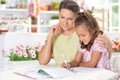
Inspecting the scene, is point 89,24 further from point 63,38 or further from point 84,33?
point 63,38

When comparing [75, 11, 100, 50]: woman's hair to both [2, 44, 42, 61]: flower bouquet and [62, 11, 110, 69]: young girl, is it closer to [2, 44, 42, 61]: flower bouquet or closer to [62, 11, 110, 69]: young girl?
[62, 11, 110, 69]: young girl

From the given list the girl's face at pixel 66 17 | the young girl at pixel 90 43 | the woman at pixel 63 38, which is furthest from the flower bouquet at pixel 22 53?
the young girl at pixel 90 43

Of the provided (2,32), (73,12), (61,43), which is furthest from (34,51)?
(73,12)

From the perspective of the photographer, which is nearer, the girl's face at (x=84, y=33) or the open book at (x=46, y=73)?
the open book at (x=46, y=73)

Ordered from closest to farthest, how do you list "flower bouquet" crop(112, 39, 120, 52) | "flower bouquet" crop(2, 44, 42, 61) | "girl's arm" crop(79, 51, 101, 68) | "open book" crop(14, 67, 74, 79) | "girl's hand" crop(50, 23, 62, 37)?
1. "open book" crop(14, 67, 74, 79)
2. "girl's arm" crop(79, 51, 101, 68)
3. "girl's hand" crop(50, 23, 62, 37)
4. "flower bouquet" crop(2, 44, 42, 61)
5. "flower bouquet" crop(112, 39, 120, 52)

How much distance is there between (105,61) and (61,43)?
43 cm

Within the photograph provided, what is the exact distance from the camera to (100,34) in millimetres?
1618

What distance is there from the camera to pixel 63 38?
6.24 ft

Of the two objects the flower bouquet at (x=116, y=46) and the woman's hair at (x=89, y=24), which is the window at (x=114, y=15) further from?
the woman's hair at (x=89, y=24)

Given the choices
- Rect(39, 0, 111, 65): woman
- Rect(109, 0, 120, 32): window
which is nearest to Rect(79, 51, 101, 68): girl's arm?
Rect(39, 0, 111, 65): woman

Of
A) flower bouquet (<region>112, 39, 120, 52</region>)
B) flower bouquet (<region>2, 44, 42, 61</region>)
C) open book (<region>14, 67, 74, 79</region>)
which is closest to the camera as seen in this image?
open book (<region>14, 67, 74, 79</region>)

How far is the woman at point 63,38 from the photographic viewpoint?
179 centimetres

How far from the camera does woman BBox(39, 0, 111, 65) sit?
179 centimetres

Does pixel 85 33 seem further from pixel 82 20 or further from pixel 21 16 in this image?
pixel 21 16
